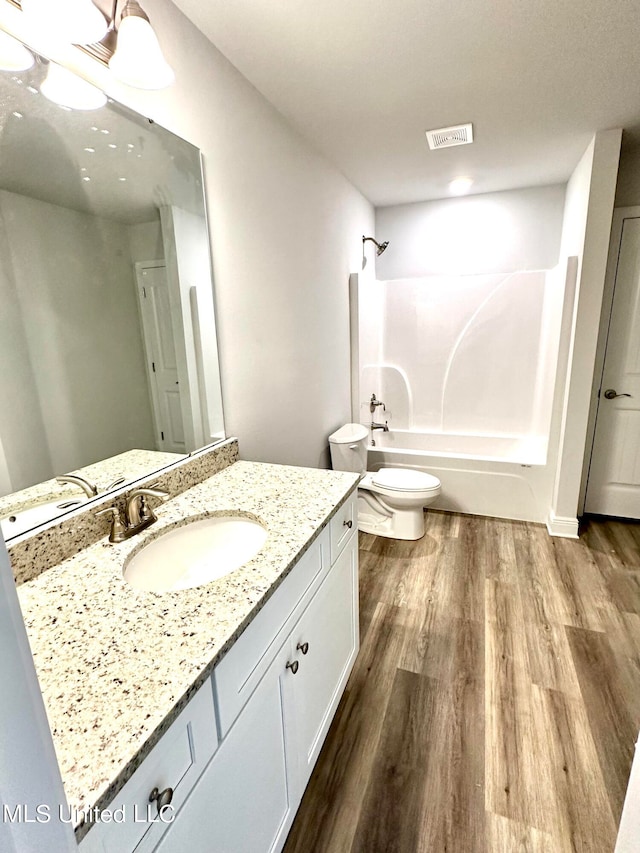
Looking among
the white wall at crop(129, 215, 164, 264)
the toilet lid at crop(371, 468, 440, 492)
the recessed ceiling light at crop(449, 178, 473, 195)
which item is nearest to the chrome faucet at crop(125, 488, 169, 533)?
the white wall at crop(129, 215, 164, 264)

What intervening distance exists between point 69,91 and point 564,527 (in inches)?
127

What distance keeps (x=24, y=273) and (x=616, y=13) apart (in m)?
2.05

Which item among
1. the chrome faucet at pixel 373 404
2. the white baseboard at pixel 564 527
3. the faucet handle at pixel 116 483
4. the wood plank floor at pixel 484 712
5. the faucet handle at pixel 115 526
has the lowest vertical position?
the wood plank floor at pixel 484 712

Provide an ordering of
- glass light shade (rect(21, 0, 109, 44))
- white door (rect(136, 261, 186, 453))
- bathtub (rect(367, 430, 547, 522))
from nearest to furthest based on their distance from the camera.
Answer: glass light shade (rect(21, 0, 109, 44))
white door (rect(136, 261, 186, 453))
bathtub (rect(367, 430, 547, 522))

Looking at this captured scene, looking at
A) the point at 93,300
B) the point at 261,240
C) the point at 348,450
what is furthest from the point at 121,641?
the point at 348,450

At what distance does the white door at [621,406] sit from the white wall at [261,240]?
1846mm

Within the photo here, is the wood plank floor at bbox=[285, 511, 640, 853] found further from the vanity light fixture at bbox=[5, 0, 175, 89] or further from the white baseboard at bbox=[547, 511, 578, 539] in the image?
the vanity light fixture at bbox=[5, 0, 175, 89]

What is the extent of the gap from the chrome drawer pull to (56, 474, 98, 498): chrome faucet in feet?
2.41

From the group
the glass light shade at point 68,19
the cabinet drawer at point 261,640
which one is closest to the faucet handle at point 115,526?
the cabinet drawer at point 261,640

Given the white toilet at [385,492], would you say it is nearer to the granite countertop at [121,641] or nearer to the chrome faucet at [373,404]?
the chrome faucet at [373,404]

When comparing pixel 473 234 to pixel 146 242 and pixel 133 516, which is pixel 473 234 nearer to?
pixel 146 242

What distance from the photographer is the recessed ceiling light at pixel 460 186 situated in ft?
9.62

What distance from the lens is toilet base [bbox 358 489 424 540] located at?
272 centimetres

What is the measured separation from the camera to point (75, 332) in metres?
1.10
